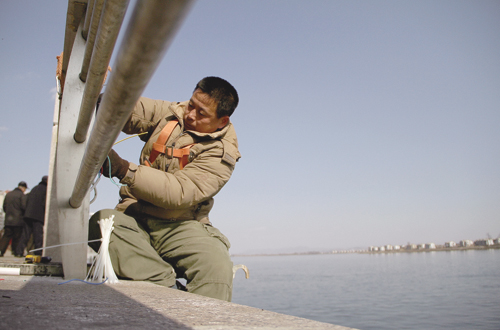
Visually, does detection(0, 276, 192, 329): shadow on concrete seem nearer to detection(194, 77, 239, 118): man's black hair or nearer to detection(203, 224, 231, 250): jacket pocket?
detection(203, 224, 231, 250): jacket pocket

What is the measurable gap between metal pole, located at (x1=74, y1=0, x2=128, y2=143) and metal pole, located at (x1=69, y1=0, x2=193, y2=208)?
0.49ft

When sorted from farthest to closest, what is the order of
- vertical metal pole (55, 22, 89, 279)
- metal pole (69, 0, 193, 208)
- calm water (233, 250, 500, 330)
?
1. calm water (233, 250, 500, 330)
2. vertical metal pole (55, 22, 89, 279)
3. metal pole (69, 0, 193, 208)

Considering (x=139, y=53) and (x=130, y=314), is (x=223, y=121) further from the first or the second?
(x=139, y=53)

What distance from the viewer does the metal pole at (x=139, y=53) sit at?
1.26 feet

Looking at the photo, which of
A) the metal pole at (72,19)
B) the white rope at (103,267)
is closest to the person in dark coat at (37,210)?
the metal pole at (72,19)

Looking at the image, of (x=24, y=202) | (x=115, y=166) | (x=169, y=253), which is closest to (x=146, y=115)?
(x=115, y=166)

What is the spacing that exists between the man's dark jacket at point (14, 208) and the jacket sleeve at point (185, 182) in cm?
683

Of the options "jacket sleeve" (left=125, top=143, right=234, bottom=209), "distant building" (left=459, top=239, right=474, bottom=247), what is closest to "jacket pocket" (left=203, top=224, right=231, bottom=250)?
"jacket sleeve" (left=125, top=143, right=234, bottom=209)

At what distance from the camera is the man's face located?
2540mm

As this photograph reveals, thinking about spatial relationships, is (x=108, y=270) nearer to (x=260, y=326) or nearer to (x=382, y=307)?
(x=260, y=326)

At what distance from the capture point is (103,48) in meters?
0.80

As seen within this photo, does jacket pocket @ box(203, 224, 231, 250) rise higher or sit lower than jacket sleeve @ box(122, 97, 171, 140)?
lower

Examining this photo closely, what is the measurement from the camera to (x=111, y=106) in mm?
641

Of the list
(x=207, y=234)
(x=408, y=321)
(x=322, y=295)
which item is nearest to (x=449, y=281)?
(x=322, y=295)
